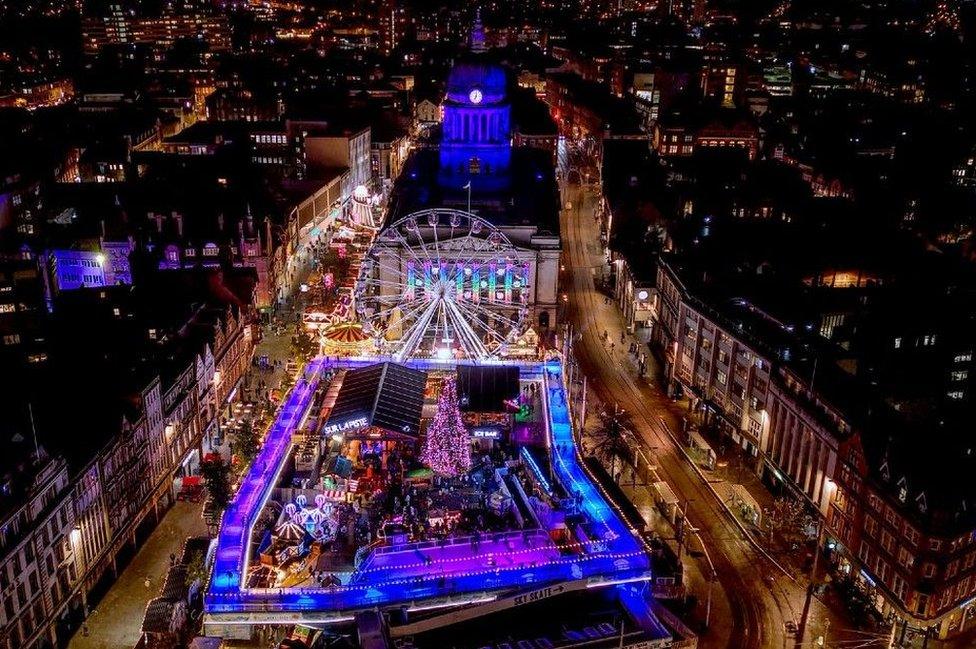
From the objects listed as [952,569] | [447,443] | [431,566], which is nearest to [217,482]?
[447,443]

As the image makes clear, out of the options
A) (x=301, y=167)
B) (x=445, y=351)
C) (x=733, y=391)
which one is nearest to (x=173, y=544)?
(x=445, y=351)

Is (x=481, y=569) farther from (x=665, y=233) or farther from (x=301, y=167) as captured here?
(x=301, y=167)

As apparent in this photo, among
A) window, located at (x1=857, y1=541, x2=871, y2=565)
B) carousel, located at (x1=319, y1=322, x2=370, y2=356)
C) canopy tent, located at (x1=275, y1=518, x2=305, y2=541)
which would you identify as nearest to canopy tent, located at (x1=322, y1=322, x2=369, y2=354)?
carousel, located at (x1=319, y1=322, x2=370, y2=356)

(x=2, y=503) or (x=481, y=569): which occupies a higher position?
(x=2, y=503)

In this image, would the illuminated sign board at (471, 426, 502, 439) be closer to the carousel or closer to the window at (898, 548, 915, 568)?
the carousel

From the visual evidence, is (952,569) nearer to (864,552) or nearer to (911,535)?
(911,535)

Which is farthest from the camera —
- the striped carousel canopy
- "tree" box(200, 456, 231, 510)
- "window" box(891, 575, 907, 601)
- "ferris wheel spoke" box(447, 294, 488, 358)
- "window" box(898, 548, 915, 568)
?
the striped carousel canopy
